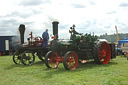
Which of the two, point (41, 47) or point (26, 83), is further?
point (41, 47)

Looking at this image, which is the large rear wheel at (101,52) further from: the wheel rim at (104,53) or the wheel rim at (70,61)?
the wheel rim at (70,61)

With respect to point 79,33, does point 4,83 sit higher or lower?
lower

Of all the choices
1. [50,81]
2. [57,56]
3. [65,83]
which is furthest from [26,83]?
[57,56]

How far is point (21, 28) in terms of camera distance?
14.1 m

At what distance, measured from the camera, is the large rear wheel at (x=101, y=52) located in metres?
8.26

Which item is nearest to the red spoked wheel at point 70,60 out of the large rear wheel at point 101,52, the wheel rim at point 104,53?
the large rear wheel at point 101,52

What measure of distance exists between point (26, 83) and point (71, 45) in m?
3.38

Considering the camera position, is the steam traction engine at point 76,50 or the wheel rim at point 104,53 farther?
the wheel rim at point 104,53

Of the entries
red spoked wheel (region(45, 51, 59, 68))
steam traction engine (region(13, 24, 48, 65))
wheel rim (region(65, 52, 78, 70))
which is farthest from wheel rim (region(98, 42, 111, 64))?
steam traction engine (region(13, 24, 48, 65))

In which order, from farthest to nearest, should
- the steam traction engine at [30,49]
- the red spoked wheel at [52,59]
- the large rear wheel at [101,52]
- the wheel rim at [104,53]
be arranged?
the steam traction engine at [30,49] → the wheel rim at [104,53] → the large rear wheel at [101,52] → the red spoked wheel at [52,59]

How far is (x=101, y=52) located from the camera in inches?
344

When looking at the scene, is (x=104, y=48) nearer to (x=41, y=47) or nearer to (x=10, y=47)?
(x=41, y=47)

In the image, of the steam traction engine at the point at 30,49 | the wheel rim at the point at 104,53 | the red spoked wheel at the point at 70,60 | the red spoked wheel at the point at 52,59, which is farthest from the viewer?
the steam traction engine at the point at 30,49

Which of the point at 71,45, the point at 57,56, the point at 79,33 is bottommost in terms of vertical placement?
the point at 57,56
